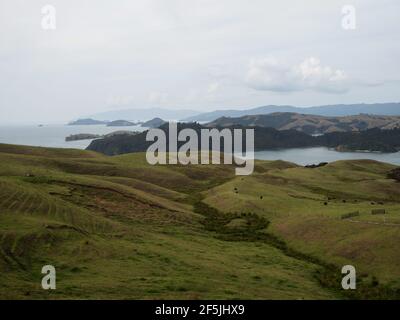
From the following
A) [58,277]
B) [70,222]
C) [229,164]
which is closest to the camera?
[58,277]

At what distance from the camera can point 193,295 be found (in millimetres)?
31406

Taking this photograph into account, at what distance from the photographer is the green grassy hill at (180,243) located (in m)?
34.7

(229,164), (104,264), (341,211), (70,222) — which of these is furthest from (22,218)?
(229,164)

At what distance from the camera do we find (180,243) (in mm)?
53250

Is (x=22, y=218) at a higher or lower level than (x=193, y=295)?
higher

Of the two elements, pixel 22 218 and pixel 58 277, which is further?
pixel 22 218

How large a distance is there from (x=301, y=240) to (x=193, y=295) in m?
29.0

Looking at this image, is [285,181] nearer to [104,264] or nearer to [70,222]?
[70,222]

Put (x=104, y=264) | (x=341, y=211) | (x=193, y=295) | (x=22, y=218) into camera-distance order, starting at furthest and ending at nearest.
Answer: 1. (x=341, y=211)
2. (x=22, y=218)
3. (x=104, y=264)
4. (x=193, y=295)

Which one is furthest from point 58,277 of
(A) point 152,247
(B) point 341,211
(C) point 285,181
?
(C) point 285,181

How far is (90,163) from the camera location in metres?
123

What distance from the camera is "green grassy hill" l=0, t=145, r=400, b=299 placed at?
34688 mm

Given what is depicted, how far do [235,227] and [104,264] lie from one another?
31155 millimetres
